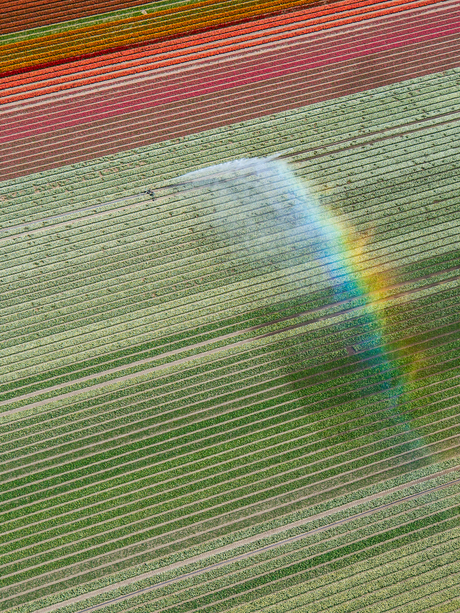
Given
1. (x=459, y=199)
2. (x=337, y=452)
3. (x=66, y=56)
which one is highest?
(x=66, y=56)

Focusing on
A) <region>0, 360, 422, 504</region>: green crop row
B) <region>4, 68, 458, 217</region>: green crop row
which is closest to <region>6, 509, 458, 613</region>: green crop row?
<region>0, 360, 422, 504</region>: green crop row

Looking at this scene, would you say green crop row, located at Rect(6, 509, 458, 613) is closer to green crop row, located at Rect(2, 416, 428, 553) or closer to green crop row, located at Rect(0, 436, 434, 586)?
green crop row, located at Rect(0, 436, 434, 586)

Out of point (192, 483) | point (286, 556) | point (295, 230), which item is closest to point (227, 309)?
point (295, 230)

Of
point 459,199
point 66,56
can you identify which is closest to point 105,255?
point 66,56

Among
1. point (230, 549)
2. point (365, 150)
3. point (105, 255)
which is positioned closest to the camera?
point (230, 549)

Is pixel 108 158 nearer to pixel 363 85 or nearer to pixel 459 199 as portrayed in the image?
pixel 363 85

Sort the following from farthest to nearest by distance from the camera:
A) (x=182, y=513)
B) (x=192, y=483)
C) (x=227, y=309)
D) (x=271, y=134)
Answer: (x=271, y=134) → (x=227, y=309) → (x=192, y=483) → (x=182, y=513)

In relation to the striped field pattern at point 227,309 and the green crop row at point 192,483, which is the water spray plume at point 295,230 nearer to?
the striped field pattern at point 227,309

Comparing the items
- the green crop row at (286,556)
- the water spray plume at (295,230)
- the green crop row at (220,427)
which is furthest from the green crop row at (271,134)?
the green crop row at (286,556)

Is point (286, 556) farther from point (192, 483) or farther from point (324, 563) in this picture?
point (192, 483)
